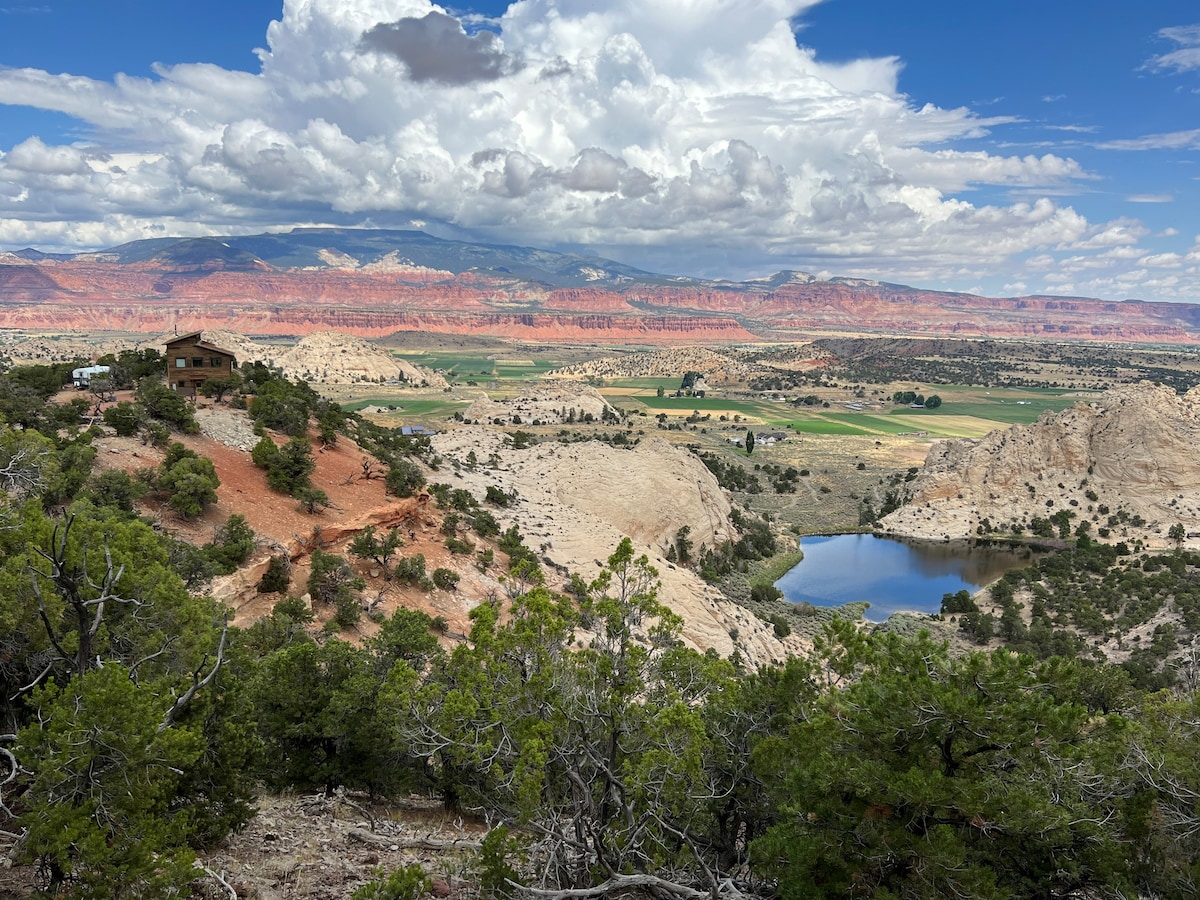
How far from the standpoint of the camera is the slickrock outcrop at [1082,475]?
6462 centimetres

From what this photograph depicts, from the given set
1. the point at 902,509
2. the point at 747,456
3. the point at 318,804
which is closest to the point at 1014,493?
the point at 902,509

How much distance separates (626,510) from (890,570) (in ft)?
83.2

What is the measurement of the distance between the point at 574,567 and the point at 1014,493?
52489 mm

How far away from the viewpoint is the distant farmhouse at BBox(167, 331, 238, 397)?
129ft

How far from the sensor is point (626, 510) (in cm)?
5119

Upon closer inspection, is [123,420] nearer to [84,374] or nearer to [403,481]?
[403,481]

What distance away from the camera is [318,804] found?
14711mm

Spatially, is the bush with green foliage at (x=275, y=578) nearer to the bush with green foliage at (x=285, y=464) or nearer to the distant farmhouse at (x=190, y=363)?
the bush with green foliage at (x=285, y=464)

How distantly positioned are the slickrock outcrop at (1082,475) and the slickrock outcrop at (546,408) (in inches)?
2176

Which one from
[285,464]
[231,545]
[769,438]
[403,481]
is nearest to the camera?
[231,545]

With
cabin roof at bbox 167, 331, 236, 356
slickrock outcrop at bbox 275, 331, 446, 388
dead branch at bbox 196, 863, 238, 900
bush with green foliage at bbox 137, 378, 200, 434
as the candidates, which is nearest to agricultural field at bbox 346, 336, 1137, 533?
slickrock outcrop at bbox 275, 331, 446, 388

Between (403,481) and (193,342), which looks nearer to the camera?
(403,481)

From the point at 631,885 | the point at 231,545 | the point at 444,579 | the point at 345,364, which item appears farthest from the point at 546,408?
the point at 631,885

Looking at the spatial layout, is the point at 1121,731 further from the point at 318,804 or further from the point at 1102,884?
the point at 318,804
